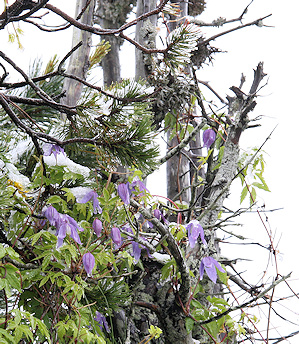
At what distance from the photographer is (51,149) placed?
1.12 metres

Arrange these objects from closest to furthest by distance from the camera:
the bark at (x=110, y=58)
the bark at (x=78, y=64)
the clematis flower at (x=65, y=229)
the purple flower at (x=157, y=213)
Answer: the clematis flower at (x=65, y=229) < the purple flower at (x=157, y=213) < the bark at (x=78, y=64) < the bark at (x=110, y=58)

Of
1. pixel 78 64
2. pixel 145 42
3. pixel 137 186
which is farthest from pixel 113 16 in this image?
pixel 137 186

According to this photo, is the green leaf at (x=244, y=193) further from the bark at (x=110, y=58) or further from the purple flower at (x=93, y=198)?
the bark at (x=110, y=58)

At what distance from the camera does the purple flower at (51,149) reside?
112 cm

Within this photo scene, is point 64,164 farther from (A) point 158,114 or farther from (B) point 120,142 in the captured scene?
(A) point 158,114

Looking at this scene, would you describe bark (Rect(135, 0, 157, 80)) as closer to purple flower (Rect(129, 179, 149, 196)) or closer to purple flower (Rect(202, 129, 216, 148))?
purple flower (Rect(202, 129, 216, 148))

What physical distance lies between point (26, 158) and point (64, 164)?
0.71ft

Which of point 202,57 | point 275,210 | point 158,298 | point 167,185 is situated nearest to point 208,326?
point 158,298

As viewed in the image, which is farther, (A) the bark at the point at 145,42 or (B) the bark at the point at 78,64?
(A) the bark at the point at 145,42

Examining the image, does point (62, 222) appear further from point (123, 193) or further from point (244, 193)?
point (244, 193)

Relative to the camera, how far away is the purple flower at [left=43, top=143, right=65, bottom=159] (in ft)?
3.67

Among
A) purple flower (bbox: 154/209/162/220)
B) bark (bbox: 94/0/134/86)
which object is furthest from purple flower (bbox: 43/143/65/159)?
bark (bbox: 94/0/134/86)

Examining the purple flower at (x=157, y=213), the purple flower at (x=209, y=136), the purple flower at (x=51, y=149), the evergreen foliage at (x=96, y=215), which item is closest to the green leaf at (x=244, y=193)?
the evergreen foliage at (x=96, y=215)

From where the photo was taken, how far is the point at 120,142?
1051 mm
